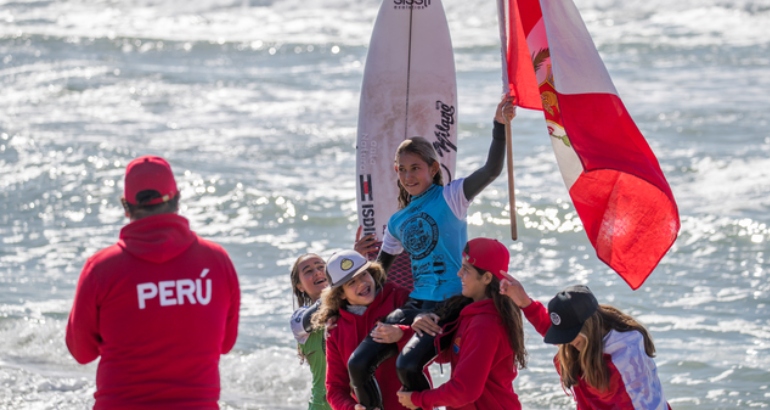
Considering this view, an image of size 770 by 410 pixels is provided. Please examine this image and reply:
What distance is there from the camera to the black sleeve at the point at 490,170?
4.56 metres

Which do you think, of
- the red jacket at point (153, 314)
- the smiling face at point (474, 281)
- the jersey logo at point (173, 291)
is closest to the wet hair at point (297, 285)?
the smiling face at point (474, 281)

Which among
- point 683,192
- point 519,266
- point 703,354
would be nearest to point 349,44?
point 683,192

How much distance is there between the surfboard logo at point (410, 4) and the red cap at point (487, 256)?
2.86 metres

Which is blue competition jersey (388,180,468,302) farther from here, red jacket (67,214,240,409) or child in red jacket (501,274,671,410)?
red jacket (67,214,240,409)

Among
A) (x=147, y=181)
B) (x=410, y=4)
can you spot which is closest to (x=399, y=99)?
(x=410, y=4)

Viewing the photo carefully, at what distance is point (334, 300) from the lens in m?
4.55

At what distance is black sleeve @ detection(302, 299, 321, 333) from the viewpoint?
16.0 ft

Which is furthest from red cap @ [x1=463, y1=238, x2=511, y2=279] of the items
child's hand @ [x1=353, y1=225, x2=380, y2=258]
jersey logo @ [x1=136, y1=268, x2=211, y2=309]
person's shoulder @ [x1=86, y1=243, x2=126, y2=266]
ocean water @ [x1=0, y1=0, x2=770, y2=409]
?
ocean water @ [x1=0, y1=0, x2=770, y2=409]

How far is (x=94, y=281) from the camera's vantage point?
11.3 ft

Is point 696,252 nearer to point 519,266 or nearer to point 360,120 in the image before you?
point 519,266

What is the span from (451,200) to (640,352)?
1103mm

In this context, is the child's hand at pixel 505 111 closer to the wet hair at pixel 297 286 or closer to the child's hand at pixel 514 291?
the child's hand at pixel 514 291

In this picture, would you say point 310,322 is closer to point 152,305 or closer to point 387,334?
point 387,334

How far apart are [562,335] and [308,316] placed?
140 centimetres
